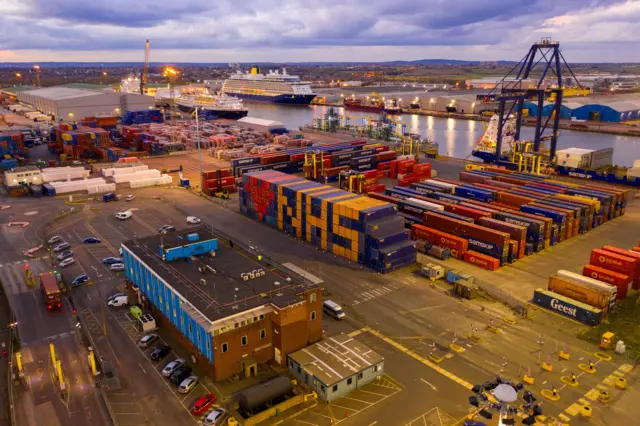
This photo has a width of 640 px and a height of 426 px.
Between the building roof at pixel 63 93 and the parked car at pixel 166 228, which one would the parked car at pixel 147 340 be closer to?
the parked car at pixel 166 228

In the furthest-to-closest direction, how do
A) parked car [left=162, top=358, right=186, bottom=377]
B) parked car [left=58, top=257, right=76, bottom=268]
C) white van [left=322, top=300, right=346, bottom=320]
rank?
1. parked car [left=58, top=257, right=76, bottom=268]
2. white van [left=322, top=300, right=346, bottom=320]
3. parked car [left=162, top=358, right=186, bottom=377]

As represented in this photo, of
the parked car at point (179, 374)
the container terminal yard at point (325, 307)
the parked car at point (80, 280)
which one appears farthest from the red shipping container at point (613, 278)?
the parked car at point (80, 280)

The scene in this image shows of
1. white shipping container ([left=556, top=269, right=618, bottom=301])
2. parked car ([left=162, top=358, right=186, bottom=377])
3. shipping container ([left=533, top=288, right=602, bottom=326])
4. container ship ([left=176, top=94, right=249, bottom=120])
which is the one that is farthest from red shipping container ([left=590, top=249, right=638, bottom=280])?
container ship ([left=176, top=94, right=249, bottom=120])

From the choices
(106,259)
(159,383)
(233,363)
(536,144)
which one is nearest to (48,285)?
(106,259)

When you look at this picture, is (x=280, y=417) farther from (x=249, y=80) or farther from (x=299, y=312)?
(x=249, y=80)

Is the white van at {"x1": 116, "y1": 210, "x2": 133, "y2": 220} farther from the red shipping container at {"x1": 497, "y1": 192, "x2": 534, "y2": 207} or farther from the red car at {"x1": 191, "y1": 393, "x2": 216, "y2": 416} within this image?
the red shipping container at {"x1": 497, "y1": 192, "x2": 534, "y2": 207}

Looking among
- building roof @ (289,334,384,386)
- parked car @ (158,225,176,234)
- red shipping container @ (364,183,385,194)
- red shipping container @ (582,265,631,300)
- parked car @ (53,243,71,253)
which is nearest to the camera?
building roof @ (289,334,384,386)
